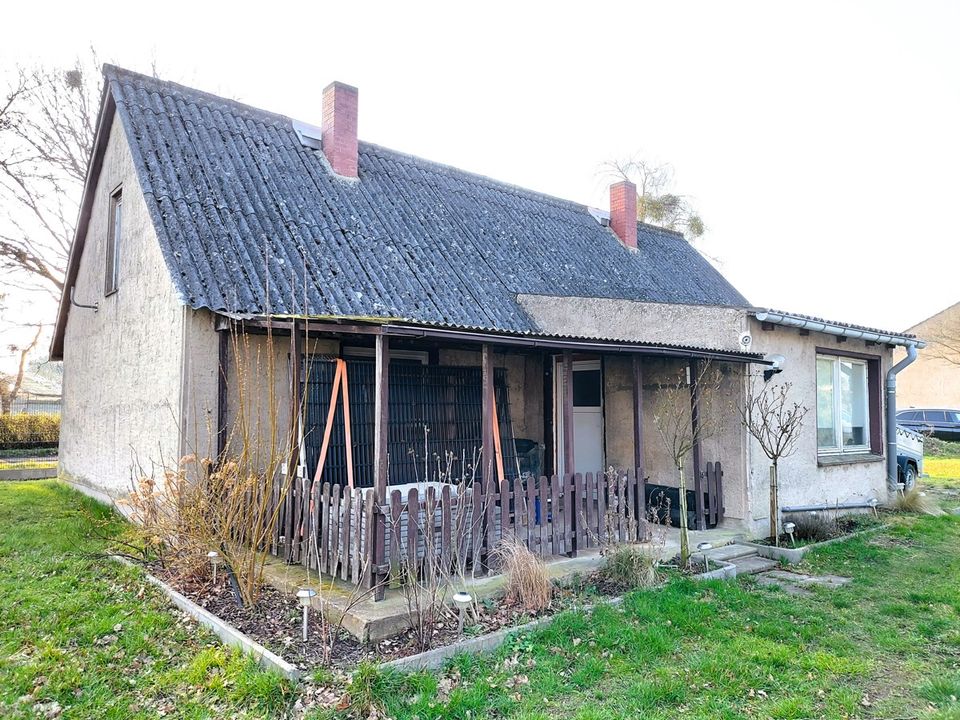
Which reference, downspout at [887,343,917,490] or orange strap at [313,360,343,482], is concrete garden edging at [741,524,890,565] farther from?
orange strap at [313,360,343,482]

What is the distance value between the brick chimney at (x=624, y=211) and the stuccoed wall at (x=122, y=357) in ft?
36.1

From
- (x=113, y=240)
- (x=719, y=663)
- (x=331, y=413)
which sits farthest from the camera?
(x=113, y=240)

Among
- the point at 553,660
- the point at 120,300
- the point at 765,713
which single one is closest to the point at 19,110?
the point at 120,300

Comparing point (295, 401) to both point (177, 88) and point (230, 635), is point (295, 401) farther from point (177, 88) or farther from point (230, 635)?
point (177, 88)

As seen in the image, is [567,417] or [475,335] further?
[567,417]

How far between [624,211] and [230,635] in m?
13.8

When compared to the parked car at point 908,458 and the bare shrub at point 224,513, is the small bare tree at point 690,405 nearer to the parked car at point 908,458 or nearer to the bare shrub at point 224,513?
the bare shrub at point 224,513

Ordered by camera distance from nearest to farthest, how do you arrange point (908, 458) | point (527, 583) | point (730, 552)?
1. point (527, 583)
2. point (730, 552)
3. point (908, 458)

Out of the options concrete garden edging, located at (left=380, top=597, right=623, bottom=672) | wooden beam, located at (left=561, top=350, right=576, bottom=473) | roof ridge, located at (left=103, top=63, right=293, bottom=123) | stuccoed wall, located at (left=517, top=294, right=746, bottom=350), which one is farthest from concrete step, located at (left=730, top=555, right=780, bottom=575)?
roof ridge, located at (left=103, top=63, right=293, bottom=123)

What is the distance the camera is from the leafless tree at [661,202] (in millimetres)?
26312

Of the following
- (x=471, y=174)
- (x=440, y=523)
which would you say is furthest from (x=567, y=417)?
(x=471, y=174)

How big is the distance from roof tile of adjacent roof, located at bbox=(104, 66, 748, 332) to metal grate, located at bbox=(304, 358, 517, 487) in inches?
34.8

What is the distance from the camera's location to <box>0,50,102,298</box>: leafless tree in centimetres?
1867

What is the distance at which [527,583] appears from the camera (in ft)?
18.0
